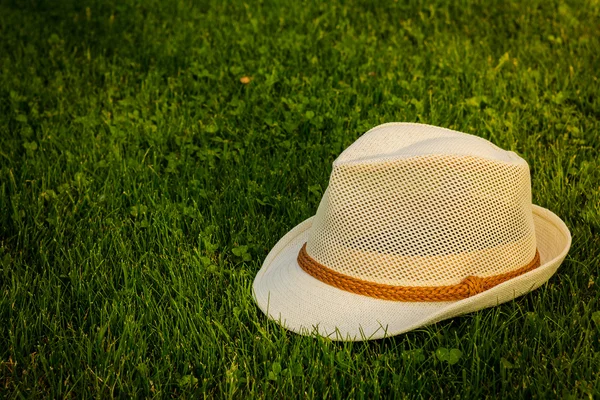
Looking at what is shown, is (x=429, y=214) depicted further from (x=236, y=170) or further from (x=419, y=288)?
(x=236, y=170)

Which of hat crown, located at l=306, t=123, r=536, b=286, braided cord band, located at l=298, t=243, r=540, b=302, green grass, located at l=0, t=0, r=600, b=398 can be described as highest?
hat crown, located at l=306, t=123, r=536, b=286

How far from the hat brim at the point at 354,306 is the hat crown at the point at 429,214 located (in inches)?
3.6

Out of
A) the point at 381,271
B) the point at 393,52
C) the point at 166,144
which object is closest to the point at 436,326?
the point at 381,271

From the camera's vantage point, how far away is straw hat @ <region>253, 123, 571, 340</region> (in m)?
2.71

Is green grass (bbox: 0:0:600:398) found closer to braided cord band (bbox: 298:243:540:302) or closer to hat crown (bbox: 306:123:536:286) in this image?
braided cord band (bbox: 298:243:540:302)

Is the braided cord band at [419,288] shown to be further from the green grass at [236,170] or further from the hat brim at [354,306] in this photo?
the green grass at [236,170]

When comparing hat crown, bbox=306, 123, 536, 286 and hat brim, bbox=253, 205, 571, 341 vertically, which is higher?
hat crown, bbox=306, 123, 536, 286

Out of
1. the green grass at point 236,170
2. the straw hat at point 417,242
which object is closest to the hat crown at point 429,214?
the straw hat at point 417,242

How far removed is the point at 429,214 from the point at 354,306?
0.44 meters

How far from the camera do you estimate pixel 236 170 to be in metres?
4.40

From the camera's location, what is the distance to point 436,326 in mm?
2863

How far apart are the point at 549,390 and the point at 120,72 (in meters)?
4.41

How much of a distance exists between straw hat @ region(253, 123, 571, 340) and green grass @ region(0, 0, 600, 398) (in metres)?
0.13

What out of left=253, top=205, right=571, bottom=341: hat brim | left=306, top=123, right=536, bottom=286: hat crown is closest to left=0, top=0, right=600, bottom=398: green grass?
left=253, top=205, right=571, bottom=341: hat brim
